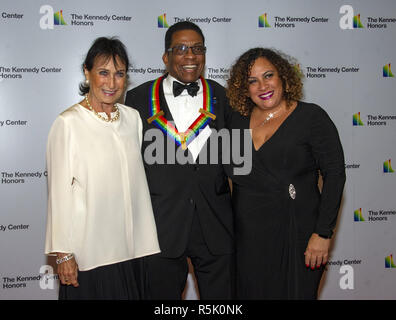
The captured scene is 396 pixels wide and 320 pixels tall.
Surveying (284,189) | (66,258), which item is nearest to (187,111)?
(284,189)

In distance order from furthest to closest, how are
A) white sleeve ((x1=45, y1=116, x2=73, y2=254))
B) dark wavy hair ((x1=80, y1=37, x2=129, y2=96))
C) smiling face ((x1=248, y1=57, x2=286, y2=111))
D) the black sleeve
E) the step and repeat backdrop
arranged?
the step and repeat backdrop < smiling face ((x1=248, y1=57, x2=286, y2=111)) < the black sleeve < dark wavy hair ((x1=80, y1=37, x2=129, y2=96)) < white sleeve ((x1=45, y1=116, x2=73, y2=254))

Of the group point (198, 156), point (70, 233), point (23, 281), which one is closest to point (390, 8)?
point (198, 156)

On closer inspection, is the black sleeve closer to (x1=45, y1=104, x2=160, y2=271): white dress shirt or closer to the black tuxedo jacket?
the black tuxedo jacket

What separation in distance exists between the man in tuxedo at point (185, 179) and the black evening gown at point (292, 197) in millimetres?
212

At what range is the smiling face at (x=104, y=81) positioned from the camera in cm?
212

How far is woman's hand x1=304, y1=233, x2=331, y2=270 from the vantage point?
2.27m

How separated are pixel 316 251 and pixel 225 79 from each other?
6.35ft

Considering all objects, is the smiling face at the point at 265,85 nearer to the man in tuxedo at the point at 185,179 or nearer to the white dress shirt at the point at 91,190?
the man in tuxedo at the point at 185,179

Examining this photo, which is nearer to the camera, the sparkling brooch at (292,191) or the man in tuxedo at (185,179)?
the sparkling brooch at (292,191)

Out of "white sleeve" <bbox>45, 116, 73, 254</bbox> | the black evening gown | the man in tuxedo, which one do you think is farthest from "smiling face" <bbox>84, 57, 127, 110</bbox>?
the black evening gown

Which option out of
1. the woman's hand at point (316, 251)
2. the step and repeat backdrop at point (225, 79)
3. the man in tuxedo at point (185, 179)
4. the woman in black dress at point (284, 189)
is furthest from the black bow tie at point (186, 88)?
the step and repeat backdrop at point (225, 79)

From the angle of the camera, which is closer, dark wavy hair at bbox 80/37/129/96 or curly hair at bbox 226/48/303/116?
dark wavy hair at bbox 80/37/129/96

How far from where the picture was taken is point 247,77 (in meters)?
2.45

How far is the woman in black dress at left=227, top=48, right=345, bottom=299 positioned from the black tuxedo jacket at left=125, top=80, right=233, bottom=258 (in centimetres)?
12
